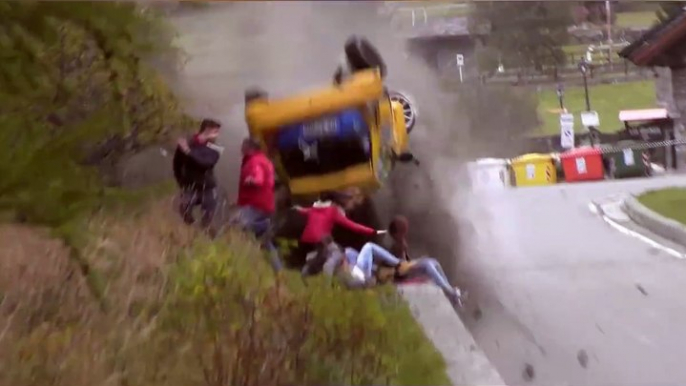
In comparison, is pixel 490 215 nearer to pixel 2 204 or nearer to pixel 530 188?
pixel 530 188

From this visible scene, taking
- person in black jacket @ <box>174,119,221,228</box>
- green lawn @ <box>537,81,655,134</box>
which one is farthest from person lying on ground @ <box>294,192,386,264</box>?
green lawn @ <box>537,81,655,134</box>

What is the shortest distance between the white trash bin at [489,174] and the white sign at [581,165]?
0.27ft

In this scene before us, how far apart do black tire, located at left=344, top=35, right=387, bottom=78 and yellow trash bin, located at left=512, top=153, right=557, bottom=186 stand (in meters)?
0.19

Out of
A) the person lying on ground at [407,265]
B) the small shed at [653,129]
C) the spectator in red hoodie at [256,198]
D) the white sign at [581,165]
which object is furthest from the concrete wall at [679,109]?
the spectator in red hoodie at [256,198]

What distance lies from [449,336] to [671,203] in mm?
304

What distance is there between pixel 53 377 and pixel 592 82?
66cm

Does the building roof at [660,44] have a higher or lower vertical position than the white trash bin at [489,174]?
higher

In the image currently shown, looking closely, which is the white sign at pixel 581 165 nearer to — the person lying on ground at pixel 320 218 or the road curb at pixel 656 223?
the road curb at pixel 656 223

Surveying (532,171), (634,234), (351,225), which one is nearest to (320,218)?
(351,225)

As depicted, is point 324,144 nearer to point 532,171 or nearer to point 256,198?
point 256,198

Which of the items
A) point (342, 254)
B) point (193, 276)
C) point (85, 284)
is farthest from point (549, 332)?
point (85, 284)

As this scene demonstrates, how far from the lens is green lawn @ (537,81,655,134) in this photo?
3.81 feet

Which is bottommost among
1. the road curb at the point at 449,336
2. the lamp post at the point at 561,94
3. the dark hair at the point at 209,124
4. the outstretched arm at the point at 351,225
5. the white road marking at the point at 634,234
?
the road curb at the point at 449,336

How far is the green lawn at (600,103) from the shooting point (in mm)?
1161
